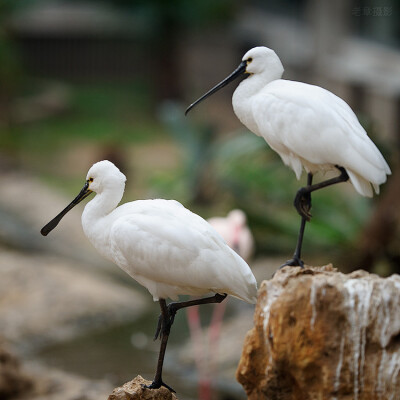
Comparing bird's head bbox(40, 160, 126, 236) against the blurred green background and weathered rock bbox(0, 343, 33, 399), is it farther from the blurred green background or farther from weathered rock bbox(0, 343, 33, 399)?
the blurred green background

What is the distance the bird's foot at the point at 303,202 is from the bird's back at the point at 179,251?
548mm

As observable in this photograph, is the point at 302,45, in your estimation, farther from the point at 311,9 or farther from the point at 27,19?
the point at 27,19

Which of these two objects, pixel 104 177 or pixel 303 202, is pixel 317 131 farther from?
pixel 104 177

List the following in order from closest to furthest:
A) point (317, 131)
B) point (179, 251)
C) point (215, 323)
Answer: point (179, 251)
point (317, 131)
point (215, 323)

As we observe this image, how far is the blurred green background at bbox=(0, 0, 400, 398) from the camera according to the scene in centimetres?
1016

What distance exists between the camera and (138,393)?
518 centimetres

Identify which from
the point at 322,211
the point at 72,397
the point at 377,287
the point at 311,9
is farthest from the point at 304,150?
the point at 311,9

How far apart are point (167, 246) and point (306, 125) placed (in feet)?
3.32

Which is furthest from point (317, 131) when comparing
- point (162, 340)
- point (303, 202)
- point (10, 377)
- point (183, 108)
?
point (183, 108)

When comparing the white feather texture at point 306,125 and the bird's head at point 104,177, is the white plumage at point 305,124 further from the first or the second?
the bird's head at point 104,177

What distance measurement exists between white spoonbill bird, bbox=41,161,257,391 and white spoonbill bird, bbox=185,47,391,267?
0.53 meters

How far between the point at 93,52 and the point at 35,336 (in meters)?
15.3

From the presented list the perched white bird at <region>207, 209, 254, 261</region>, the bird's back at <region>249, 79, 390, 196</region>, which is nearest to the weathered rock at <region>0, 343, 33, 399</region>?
the perched white bird at <region>207, 209, 254, 261</region>

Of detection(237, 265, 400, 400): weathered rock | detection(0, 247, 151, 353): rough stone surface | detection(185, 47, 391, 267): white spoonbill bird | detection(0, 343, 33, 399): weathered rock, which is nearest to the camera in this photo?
detection(237, 265, 400, 400): weathered rock
